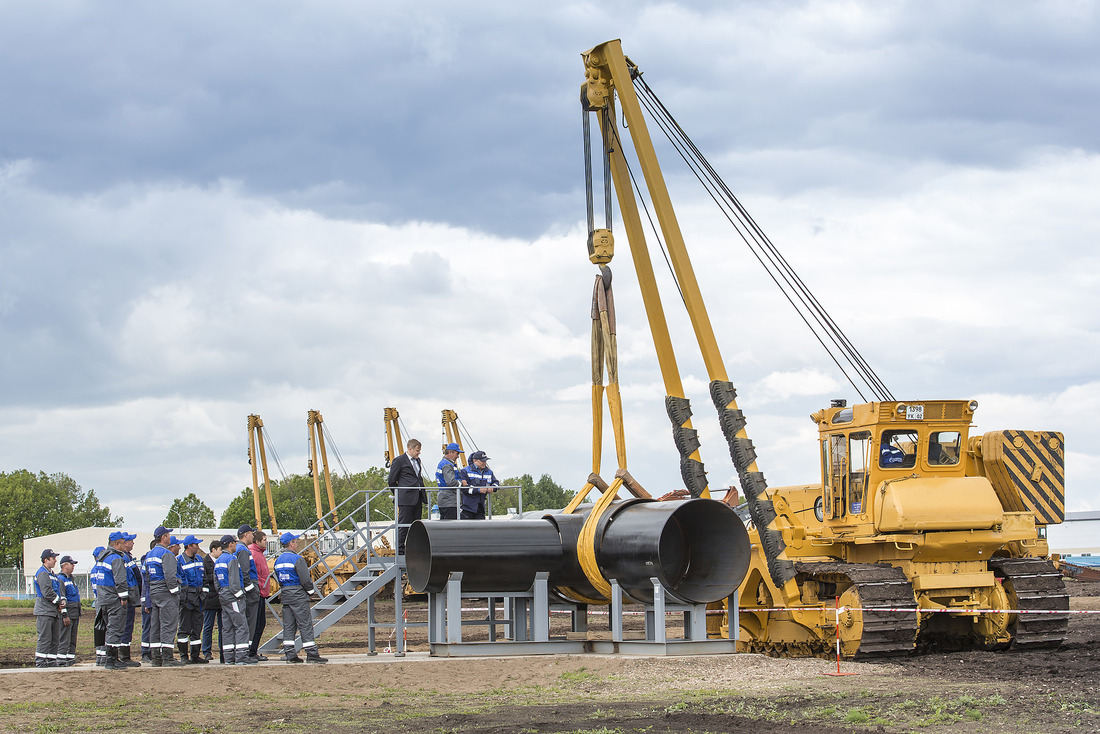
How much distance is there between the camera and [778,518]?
18.8m

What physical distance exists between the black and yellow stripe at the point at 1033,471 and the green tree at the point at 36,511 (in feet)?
302

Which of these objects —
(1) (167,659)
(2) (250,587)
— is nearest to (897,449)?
(2) (250,587)

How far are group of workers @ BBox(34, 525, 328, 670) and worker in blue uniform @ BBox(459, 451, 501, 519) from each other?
3.01 m

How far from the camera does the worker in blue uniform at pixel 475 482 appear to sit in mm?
19047

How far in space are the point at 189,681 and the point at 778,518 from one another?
889cm

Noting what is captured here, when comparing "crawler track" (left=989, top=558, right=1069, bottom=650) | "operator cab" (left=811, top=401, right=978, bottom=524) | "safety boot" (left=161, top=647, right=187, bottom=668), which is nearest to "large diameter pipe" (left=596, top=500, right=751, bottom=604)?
"operator cab" (left=811, top=401, right=978, bottom=524)

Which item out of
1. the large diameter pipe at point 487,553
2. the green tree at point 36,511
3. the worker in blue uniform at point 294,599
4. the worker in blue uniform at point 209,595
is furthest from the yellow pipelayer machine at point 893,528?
the green tree at point 36,511

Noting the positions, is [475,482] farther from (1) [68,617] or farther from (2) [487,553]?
(1) [68,617]

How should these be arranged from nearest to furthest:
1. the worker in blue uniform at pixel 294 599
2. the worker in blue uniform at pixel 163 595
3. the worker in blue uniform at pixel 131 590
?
the worker in blue uniform at pixel 163 595
the worker in blue uniform at pixel 131 590
the worker in blue uniform at pixel 294 599

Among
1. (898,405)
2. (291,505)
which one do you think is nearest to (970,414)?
(898,405)

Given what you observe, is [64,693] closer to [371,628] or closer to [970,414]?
[371,628]

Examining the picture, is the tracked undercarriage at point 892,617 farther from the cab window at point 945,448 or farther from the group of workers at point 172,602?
the group of workers at point 172,602

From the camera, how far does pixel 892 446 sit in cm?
1781

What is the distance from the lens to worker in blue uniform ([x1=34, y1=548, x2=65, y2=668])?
55.0ft
